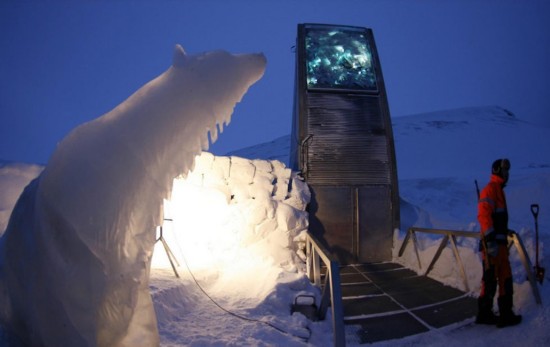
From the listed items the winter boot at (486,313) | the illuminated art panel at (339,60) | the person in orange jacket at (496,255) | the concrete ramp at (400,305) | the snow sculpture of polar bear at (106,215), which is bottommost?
the concrete ramp at (400,305)

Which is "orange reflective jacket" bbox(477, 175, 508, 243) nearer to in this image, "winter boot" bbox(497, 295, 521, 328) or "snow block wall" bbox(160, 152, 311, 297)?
"winter boot" bbox(497, 295, 521, 328)

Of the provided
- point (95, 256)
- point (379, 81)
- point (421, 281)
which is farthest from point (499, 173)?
point (379, 81)

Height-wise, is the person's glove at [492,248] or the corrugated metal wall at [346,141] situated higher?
the corrugated metal wall at [346,141]

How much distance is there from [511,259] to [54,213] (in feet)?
19.5

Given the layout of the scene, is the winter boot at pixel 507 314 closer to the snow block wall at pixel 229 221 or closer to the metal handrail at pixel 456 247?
the metal handrail at pixel 456 247

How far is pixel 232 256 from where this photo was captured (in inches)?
289

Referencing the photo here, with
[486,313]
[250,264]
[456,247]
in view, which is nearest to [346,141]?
[456,247]

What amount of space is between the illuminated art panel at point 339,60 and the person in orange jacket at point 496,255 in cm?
690

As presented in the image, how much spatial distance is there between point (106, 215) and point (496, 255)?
14.4 feet

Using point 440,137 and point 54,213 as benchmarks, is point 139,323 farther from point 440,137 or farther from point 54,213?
point 440,137

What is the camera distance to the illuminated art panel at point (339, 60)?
10344 mm

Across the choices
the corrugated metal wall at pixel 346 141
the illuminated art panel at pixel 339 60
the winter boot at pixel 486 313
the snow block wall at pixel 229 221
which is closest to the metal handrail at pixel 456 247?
the winter boot at pixel 486 313

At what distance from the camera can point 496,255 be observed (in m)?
3.84

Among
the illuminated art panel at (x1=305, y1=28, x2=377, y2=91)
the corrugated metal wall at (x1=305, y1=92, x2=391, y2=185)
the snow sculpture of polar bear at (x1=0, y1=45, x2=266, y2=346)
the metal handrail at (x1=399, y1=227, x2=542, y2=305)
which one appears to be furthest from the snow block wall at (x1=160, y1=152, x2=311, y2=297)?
the snow sculpture of polar bear at (x1=0, y1=45, x2=266, y2=346)
